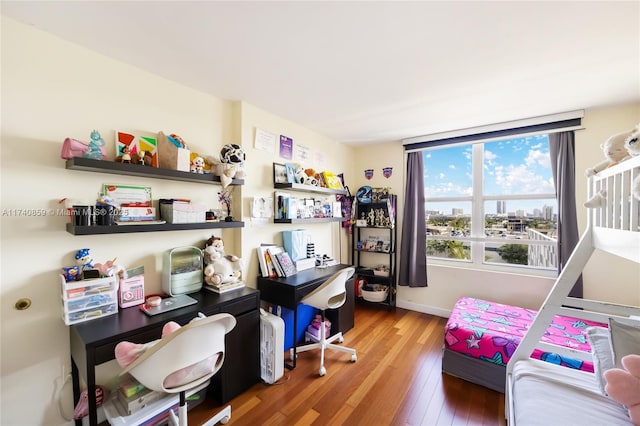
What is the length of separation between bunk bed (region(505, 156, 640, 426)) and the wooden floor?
1.67ft

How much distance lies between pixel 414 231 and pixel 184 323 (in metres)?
2.79

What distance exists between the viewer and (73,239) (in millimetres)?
1519

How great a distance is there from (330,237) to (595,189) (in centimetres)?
253

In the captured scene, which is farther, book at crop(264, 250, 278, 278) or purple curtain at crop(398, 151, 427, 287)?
purple curtain at crop(398, 151, 427, 287)

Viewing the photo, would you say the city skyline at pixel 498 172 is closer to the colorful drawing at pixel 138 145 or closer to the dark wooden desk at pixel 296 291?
the dark wooden desk at pixel 296 291

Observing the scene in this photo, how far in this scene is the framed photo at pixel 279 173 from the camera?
2598 millimetres

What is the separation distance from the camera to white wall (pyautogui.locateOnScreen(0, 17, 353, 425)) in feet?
4.37

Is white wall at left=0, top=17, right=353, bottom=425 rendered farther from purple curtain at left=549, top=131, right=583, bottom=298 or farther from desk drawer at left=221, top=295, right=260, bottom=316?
purple curtain at left=549, top=131, right=583, bottom=298

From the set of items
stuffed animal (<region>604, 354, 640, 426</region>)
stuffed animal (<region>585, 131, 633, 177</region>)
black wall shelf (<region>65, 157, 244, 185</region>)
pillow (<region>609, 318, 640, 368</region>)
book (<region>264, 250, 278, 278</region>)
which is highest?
stuffed animal (<region>585, 131, 633, 177</region>)

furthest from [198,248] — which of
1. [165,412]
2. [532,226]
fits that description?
[532,226]

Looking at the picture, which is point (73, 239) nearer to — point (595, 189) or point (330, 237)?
point (330, 237)

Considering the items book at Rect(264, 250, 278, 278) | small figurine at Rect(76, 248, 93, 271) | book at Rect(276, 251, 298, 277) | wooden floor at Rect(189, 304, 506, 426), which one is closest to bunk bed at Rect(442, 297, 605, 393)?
wooden floor at Rect(189, 304, 506, 426)

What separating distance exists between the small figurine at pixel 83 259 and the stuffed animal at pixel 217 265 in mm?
681

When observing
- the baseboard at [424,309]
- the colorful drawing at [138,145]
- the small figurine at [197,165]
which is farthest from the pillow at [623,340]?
the colorful drawing at [138,145]
